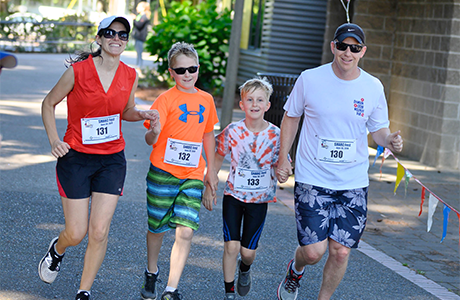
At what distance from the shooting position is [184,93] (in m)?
4.37

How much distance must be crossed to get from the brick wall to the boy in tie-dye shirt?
252 inches

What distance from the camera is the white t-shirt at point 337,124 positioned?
13.8ft

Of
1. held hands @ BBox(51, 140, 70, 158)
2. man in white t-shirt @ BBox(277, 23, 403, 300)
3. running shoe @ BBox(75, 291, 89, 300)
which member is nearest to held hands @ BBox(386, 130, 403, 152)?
man in white t-shirt @ BBox(277, 23, 403, 300)

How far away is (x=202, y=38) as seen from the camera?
603 inches

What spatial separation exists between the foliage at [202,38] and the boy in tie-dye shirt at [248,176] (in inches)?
422

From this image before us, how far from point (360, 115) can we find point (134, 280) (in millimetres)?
2083

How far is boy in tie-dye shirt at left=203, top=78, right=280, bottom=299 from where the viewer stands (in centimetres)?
439

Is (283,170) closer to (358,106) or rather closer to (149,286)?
(358,106)

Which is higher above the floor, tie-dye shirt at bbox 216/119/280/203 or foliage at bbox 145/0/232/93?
foliage at bbox 145/0/232/93

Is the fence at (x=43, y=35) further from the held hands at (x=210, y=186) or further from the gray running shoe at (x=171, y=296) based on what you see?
the gray running shoe at (x=171, y=296)

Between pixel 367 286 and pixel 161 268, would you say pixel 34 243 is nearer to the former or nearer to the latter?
pixel 161 268

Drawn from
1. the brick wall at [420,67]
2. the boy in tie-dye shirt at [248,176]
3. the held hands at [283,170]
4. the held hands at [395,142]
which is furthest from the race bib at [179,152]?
the brick wall at [420,67]

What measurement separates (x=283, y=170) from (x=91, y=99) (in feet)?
4.43

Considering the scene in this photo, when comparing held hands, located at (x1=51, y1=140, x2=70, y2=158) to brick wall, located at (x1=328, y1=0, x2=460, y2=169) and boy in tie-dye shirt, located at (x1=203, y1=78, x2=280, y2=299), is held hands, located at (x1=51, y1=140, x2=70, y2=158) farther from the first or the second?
brick wall, located at (x1=328, y1=0, x2=460, y2=169)
